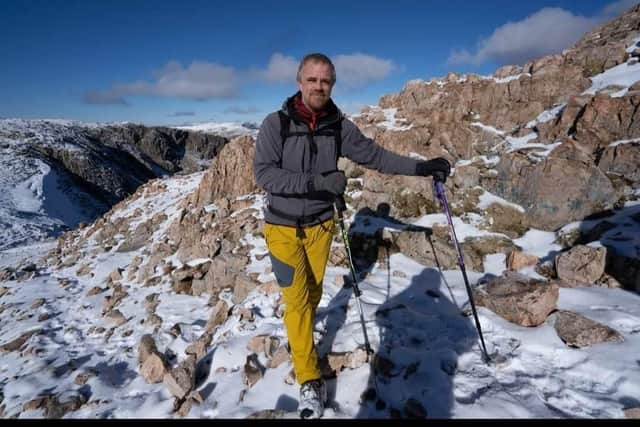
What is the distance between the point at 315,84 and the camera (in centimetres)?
389

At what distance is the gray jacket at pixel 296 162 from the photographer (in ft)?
12.8

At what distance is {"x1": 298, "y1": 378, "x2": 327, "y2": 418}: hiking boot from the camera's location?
13.4 ft

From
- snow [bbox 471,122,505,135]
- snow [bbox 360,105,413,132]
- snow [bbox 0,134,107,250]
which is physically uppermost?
snow [bbox 360,105,413,132]

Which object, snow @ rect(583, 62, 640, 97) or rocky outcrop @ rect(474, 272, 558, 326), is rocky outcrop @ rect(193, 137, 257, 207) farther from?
snow @ rect(583, 62, 640, 97)

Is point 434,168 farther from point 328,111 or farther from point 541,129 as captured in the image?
point 541,129

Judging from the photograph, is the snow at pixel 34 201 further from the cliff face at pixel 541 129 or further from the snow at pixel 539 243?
the snow at pixel 539 243

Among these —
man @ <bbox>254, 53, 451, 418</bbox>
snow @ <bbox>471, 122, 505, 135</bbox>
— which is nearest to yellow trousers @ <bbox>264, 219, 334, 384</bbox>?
man @ <bbox>254, 53, 451, 418</bbox>

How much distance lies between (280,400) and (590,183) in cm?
979

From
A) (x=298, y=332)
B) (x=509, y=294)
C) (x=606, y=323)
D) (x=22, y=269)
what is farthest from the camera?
(x=22, y=269)

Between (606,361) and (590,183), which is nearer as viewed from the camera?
(606,361)

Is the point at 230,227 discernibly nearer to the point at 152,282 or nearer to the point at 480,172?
the point at 152,282

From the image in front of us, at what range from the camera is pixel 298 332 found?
4219 mm

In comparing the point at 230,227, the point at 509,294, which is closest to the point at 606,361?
the point at 509,294

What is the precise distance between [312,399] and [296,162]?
9.96 ft
